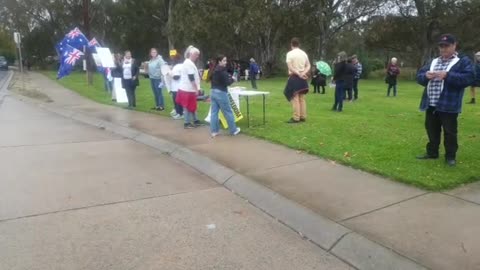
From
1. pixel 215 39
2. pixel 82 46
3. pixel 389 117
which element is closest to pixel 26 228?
pixel 389 117

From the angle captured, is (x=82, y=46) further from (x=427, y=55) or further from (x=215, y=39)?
(x=427, y=55)

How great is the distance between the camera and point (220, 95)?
9281 mm

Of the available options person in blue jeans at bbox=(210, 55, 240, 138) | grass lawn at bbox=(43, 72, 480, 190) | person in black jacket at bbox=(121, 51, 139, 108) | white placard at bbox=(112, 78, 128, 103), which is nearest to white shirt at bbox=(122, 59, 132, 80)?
person in black jacket at bbox=(121, 51, 139, 108)

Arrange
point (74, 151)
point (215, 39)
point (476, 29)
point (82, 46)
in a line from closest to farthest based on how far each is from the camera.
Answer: point (74, 151), point (82, 46), point (476, 29), point (215, 39)

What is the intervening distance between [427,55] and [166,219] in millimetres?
36185

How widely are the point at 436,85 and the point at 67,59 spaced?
16151 mm

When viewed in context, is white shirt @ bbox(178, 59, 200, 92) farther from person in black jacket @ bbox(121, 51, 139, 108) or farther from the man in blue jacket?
the man in blue jacket

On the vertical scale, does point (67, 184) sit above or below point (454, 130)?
below

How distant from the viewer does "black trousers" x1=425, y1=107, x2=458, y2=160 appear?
639 cm

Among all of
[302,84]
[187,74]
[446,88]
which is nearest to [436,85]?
[446,88]

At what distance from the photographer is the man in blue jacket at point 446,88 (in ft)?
20.1

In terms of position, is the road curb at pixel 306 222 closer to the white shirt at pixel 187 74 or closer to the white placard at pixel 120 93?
the white shirt at pixel 187 74

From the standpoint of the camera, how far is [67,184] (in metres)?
6.46

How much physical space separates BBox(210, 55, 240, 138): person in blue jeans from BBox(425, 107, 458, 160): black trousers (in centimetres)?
382
